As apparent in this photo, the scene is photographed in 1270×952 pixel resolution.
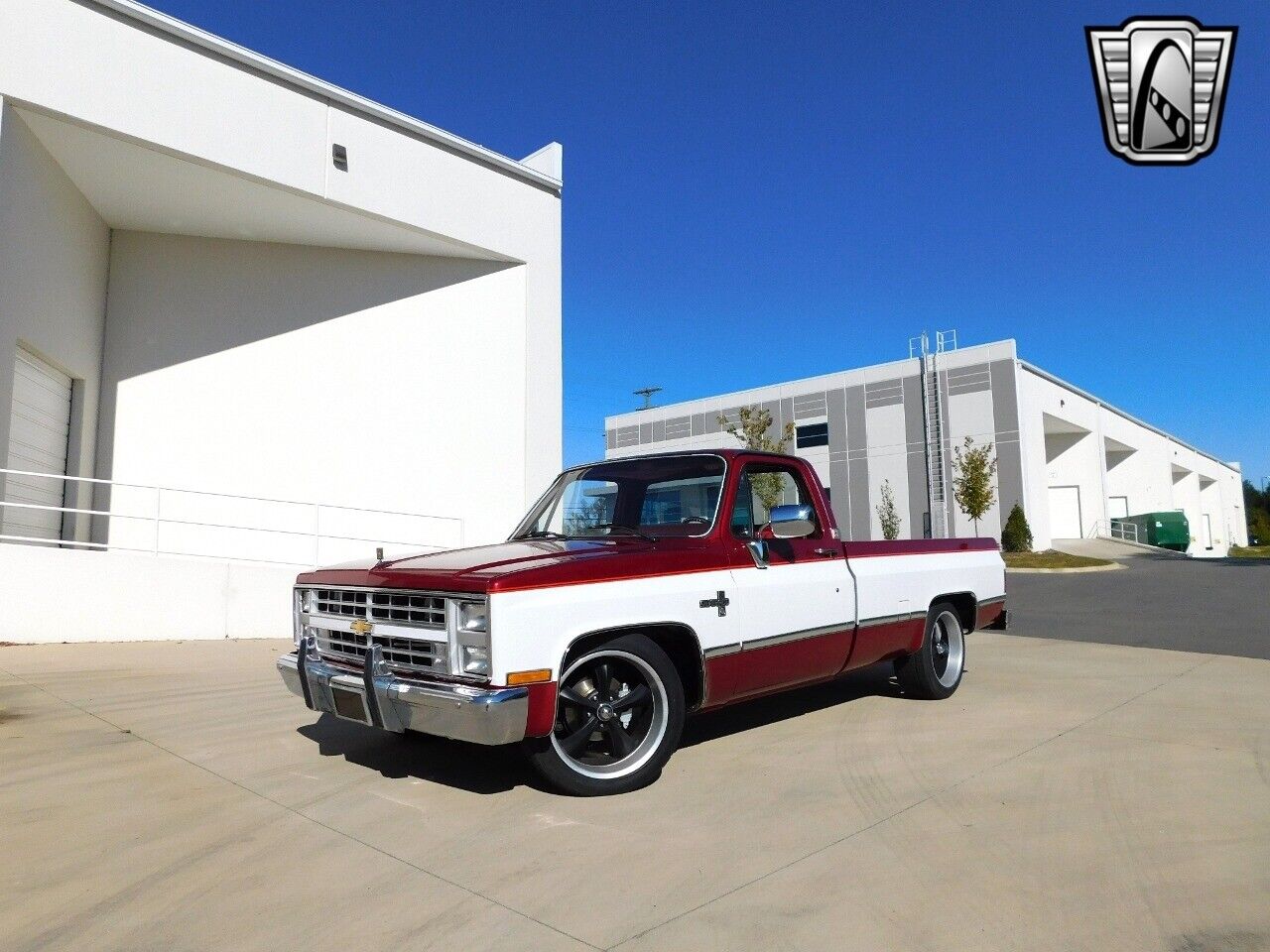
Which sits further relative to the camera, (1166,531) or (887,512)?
(1166,531)

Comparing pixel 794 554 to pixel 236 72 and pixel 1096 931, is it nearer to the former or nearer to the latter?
pixel 1096 931

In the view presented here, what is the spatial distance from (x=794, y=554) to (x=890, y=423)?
1480 inches

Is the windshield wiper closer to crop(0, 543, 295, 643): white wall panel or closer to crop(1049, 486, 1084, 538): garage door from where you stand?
crop(0, 543, 295, 643): white wall panel

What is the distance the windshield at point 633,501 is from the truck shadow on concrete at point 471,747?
4.31ft

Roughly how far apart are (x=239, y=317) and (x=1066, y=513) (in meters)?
41.0

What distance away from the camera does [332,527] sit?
13883 millimetres

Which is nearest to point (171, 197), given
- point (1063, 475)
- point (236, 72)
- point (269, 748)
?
point (236, 72)

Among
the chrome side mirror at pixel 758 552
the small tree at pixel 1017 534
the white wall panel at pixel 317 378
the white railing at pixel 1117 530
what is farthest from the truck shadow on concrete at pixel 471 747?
the white railing at pixel 1117 530

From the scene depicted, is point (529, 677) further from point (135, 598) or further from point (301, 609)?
point (135, 598)

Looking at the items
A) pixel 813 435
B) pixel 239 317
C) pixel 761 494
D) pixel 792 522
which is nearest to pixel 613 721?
pixel 792 522

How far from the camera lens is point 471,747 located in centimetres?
497

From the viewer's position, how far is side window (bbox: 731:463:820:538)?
491 centimetres

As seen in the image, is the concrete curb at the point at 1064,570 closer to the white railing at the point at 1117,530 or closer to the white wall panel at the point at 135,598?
the white railing at the point at 1117,530

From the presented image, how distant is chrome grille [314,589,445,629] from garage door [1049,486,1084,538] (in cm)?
4381
